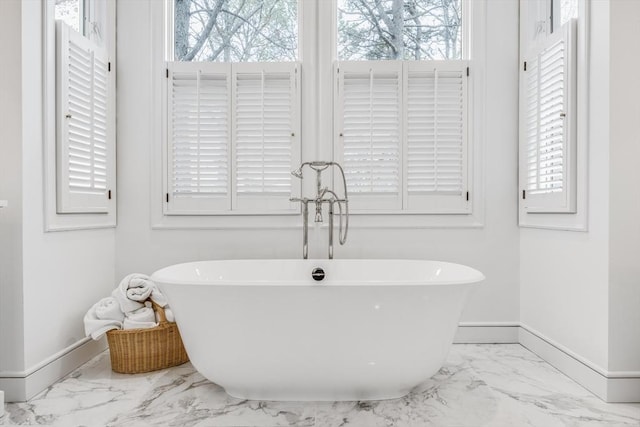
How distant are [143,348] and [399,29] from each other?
2524 mm

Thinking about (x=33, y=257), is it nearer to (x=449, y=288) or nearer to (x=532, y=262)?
(x=449, y=288)

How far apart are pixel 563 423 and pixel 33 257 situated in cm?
242

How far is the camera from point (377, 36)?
290 centimetres

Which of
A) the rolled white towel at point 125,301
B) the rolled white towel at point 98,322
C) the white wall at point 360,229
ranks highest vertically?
the white wall at point 360,229

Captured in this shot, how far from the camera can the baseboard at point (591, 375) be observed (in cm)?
193

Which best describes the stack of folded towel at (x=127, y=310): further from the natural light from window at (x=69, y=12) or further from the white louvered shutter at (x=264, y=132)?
the natural light from window at (x=69, y=12)

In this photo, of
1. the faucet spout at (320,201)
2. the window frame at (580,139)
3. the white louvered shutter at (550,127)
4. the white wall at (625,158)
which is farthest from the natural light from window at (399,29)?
the white wall at (625,158)

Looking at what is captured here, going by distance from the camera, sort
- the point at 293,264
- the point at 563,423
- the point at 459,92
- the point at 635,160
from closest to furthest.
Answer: the point at 563,423
the point at 635,160
the point at 293,264
the point at 459,92

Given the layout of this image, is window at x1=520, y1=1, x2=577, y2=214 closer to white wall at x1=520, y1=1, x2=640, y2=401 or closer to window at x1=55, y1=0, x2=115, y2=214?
white wall at x1=520, y1=1, x2=640, y2=401

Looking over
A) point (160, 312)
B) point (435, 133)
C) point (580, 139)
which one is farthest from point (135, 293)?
point (580, 139)

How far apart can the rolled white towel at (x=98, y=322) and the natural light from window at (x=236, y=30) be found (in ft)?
5.54

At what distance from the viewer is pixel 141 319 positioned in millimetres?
2320

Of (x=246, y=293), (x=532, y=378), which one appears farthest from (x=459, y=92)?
(x=246, y=293)

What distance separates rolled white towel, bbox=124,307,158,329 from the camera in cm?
230
